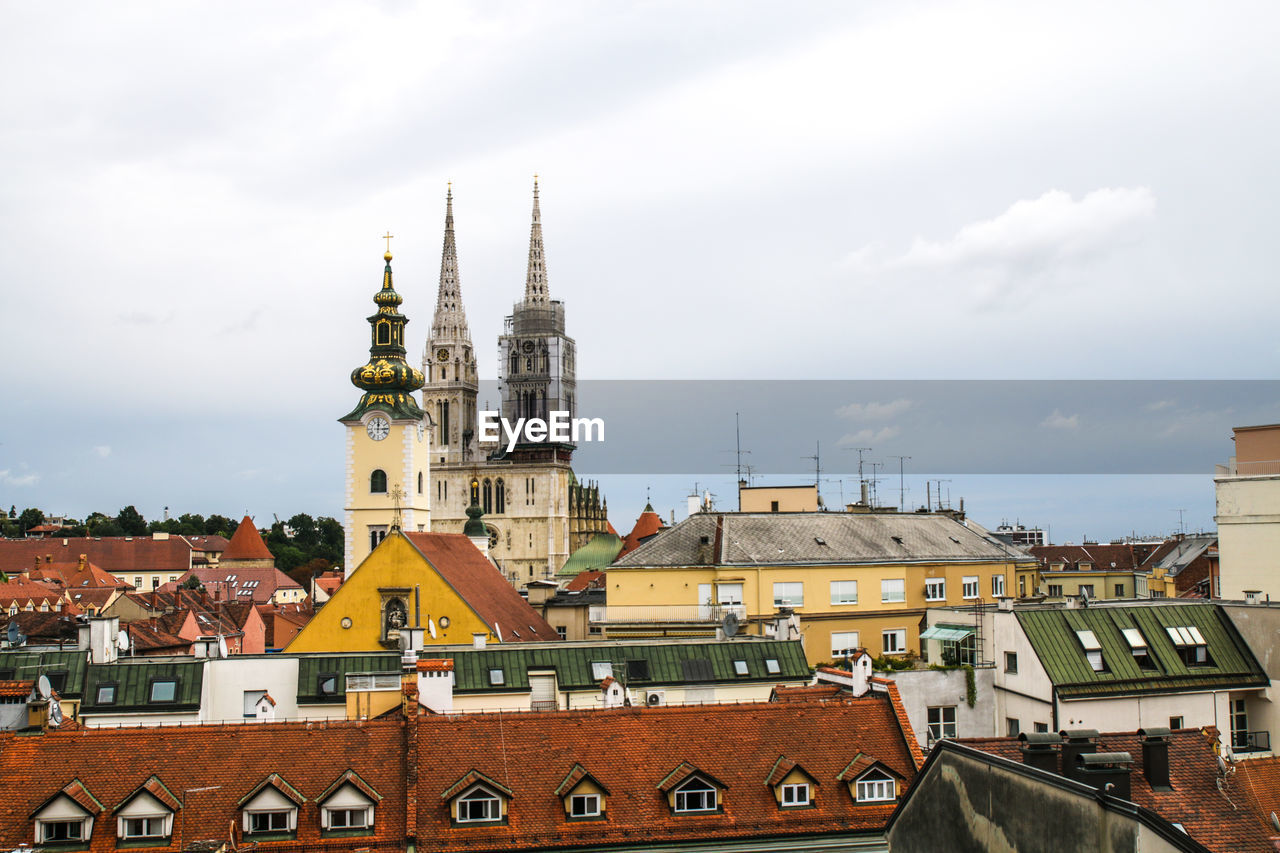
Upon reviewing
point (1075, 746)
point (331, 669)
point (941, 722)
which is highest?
point (1075, 746)

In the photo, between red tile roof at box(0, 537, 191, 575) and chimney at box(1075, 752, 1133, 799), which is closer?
chimney at box(1075, 752, 1133, 799)

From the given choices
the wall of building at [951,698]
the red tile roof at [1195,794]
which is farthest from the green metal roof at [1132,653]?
the red tile roof at [1195,794]

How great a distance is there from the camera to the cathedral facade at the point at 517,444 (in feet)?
470

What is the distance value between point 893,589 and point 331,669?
2273 cm

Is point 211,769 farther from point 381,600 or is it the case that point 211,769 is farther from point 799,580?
point 799,580

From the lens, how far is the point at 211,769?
22656mm

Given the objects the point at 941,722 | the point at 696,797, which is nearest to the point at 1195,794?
the point at 696,797

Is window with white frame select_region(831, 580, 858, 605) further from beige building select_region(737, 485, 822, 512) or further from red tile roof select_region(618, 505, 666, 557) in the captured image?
red tile roof select_region(618, 505, 666, 557)

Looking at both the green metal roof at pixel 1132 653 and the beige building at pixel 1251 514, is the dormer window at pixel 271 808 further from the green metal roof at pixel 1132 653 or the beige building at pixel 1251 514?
the beige building at pixel 1251 514

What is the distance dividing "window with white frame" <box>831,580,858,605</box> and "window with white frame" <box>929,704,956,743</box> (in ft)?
45.5

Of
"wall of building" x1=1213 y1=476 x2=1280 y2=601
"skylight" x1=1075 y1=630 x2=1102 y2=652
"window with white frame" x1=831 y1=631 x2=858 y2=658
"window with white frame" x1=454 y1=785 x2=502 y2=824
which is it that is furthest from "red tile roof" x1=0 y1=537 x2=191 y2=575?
"window with white frame" x1=454 y1=785 x2=502 y2=824

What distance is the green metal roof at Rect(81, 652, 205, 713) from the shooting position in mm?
31938

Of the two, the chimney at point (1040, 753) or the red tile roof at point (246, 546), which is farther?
the red tile roof at point (246, 546)

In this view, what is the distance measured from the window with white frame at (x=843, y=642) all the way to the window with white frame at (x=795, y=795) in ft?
74.2
